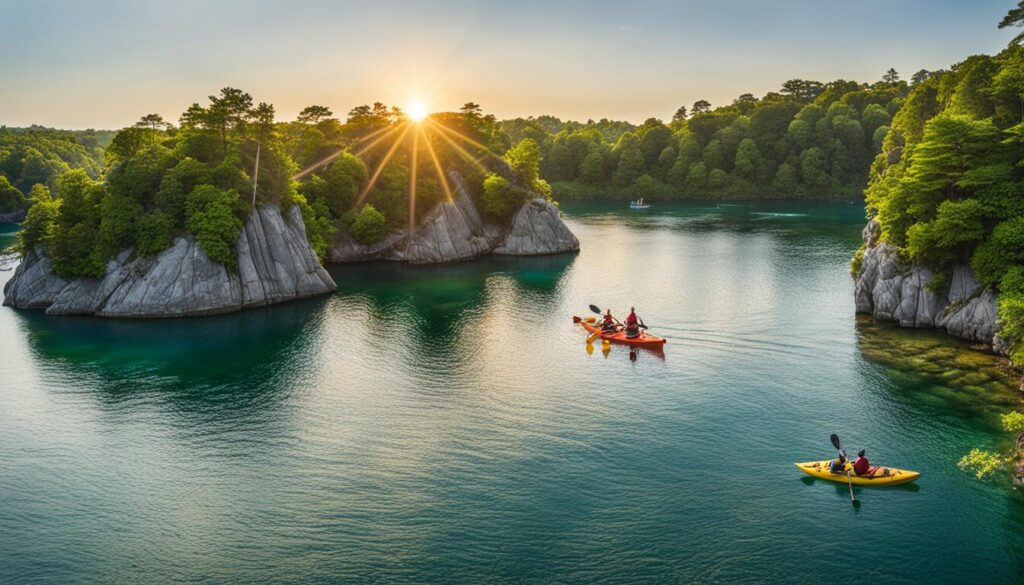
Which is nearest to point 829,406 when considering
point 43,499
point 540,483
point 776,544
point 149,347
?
point 776,544

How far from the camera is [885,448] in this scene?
41.4m

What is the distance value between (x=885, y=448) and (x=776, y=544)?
47.7ft

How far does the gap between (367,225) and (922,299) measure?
260 ft

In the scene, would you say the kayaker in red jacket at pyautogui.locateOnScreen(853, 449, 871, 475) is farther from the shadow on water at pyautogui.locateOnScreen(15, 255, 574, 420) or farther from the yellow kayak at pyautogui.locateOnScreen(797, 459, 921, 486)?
the shadow on water at pyautogui.locateOnScreen(15, 255, 574, 420)

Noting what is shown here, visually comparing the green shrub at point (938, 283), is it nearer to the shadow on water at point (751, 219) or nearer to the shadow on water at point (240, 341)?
the shadow on water at point (240, 341)

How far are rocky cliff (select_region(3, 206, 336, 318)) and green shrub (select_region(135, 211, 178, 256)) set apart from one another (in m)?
0.74

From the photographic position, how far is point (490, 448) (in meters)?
41.9

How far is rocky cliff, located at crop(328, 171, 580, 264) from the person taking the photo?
113 meters

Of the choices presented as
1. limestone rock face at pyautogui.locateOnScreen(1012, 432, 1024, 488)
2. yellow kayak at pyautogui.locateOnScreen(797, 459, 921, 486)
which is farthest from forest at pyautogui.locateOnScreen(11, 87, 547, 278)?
limestone rock face at pyautogui.locateOnScreen(1012, 432, 1024, 488)

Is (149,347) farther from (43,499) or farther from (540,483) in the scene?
(540,483)

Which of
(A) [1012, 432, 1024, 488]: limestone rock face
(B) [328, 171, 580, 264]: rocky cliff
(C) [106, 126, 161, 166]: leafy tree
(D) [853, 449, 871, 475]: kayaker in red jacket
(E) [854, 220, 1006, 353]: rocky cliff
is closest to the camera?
(A) [1012, 432, 1024, 488]: limestone rock face

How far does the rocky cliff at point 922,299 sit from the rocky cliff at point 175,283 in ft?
216

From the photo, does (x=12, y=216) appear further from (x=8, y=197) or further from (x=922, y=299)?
(x=922, y=299)

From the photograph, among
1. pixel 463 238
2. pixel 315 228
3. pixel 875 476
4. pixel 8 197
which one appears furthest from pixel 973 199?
pixel 8 197
